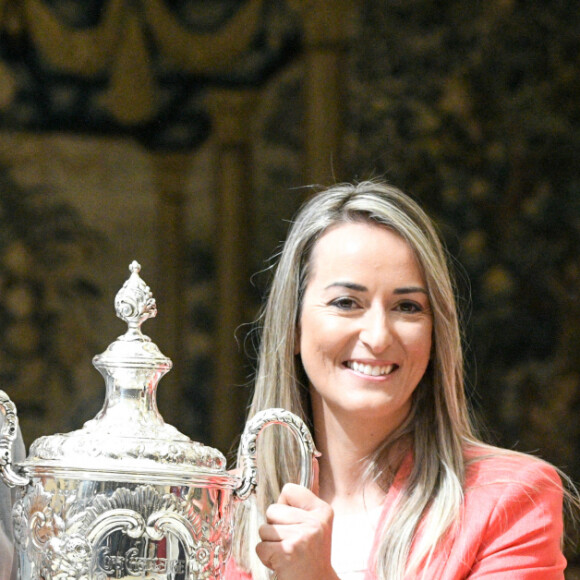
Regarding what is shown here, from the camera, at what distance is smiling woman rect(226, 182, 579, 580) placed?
7.69ft

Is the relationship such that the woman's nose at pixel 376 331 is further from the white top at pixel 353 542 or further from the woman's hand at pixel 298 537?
the woman's hand at pixel 298 537

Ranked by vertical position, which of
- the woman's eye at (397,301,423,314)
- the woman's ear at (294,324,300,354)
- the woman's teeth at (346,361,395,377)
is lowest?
the woman's teeth at (346,361,395,377)

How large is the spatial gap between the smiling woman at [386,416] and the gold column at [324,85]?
3699 millimetres

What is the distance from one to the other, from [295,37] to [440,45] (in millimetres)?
842

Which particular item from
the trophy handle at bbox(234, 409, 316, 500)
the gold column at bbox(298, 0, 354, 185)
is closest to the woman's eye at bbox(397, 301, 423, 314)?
the trophy handle at bbox(234, 409, 316, 500)

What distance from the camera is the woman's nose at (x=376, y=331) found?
7.91 feet

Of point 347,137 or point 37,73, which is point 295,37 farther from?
point 37,73

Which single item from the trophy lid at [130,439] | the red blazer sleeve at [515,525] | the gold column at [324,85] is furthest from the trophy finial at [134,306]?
the gold column at [324,85]

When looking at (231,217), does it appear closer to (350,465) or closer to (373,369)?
(350,465)

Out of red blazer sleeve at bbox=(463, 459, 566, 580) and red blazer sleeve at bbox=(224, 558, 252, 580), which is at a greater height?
red blazer sleeve at bbox=(463, 459, 566, 580)

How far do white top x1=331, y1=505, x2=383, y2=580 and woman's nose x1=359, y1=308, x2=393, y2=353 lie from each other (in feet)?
1.12

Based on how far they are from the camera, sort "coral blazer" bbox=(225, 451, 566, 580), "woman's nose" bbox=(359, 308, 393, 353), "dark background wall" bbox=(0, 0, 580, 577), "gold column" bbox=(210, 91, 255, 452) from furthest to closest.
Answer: "gold column" bbox=(210, 91, 255, 452) → "dark background wall" bbox=(0, 0, 580, 577) → "woman's nose" bbox=(359, 308, 393, 353) → "coral blazer" bbox=(225, 451, 566, 580)

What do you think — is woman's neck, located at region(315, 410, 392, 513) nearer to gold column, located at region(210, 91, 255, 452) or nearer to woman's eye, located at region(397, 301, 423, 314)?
woman's eye, located at region(397, 301, 423, 314)

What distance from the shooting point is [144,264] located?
6617 mm
